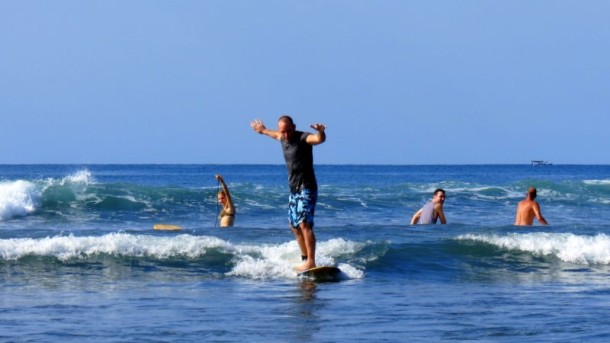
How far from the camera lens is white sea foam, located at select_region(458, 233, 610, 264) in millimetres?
14125

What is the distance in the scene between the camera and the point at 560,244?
14750mm

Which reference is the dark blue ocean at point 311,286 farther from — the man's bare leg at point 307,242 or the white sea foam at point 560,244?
the man's bare leg at point 307,242

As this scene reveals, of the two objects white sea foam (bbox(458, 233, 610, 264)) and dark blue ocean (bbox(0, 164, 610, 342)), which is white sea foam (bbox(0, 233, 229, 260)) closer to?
dark blue ocean (bbox(0, 164, 610, 342))

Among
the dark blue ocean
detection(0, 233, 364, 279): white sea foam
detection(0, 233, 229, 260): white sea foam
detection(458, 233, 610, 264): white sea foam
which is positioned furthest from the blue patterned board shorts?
detection(458, 233, 610, 264): white sea foam

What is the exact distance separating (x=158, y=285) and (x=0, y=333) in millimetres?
3575

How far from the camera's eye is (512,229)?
666 inches

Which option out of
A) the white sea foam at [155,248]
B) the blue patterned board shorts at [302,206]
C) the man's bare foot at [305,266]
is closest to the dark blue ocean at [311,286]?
the white sea foam at [155,248]

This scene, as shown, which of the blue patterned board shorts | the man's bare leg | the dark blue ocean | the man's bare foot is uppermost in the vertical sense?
the blue patterned board shorts

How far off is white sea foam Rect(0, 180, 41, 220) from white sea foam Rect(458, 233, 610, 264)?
14718 mm

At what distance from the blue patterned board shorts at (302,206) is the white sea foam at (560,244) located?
4619 mm

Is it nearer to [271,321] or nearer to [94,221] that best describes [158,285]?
[271,321]

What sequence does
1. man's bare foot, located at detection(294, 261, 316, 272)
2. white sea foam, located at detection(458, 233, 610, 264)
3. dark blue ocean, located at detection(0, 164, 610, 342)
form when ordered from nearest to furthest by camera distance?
1. dark blue ocean, located at detection(0, 164, 610, 342)
2. man's bare foot, located at detection(294, 261, 316, 272)
3. white sea foam, located at detection(458, 233, 610, 264)

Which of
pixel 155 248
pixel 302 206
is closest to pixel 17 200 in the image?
pixel 155 248

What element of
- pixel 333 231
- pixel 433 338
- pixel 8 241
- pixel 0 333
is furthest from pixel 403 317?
pixel 333 231
